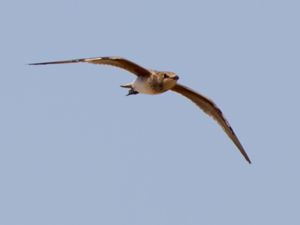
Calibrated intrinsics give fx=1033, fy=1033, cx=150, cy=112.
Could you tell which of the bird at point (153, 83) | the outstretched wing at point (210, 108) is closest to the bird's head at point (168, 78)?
the bird at point (153, 83)

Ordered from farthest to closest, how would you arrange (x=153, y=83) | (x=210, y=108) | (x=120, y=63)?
1. (x=210, y=108)
2. (x=153, y=83)
3. (x=120, y=63)

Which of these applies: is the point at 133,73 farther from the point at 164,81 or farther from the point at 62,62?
the point at 62,62

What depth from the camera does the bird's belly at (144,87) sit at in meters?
28.7

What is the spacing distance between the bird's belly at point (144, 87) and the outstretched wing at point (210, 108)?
8.07 ft

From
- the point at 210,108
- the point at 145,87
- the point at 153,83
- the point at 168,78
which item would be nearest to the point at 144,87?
the point at 145,87

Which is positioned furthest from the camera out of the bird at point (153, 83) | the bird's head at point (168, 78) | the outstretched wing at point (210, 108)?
the outstretched wing at point (210, 108)

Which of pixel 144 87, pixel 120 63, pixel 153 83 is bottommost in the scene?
pixel 144 87

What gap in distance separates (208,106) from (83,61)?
22.5 feet

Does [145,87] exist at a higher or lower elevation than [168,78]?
lower

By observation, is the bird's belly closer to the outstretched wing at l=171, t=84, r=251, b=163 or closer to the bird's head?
the bird's head

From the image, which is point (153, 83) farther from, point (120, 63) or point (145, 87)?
point (120, 63)

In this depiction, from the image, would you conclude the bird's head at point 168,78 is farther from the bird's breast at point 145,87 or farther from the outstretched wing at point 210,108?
the outstretched wing at point 210,108

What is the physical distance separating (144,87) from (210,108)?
163 inches

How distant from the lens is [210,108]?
32.2m
